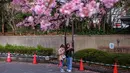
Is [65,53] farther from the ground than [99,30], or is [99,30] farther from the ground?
[99,30]

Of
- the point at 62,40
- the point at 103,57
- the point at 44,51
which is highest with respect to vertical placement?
the point at 62,40

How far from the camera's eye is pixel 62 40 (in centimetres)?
2925

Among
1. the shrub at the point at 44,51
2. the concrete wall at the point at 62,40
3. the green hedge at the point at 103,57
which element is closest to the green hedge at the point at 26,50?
the shrub at the point at 44,51

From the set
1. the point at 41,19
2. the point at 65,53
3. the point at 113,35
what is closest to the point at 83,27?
the point at 113,35

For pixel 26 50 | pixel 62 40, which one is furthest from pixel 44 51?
pixel 62 40

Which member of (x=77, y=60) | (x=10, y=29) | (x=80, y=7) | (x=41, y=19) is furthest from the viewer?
(x=10, y=29)

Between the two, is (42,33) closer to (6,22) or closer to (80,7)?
(6,22)

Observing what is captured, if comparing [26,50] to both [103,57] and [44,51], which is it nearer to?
[44,51]

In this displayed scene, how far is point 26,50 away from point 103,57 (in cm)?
917

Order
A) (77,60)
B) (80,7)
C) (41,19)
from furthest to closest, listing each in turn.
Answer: (77,60) → (41,19) → (80,7)

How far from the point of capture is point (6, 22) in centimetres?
3716

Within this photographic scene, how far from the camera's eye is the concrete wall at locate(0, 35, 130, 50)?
86.0ft

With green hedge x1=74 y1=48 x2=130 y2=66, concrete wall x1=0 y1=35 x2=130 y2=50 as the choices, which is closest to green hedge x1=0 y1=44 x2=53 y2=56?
concrete wall x1=0 y1=35 x2=130 y2=50

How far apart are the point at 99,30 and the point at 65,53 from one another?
8.50 m
